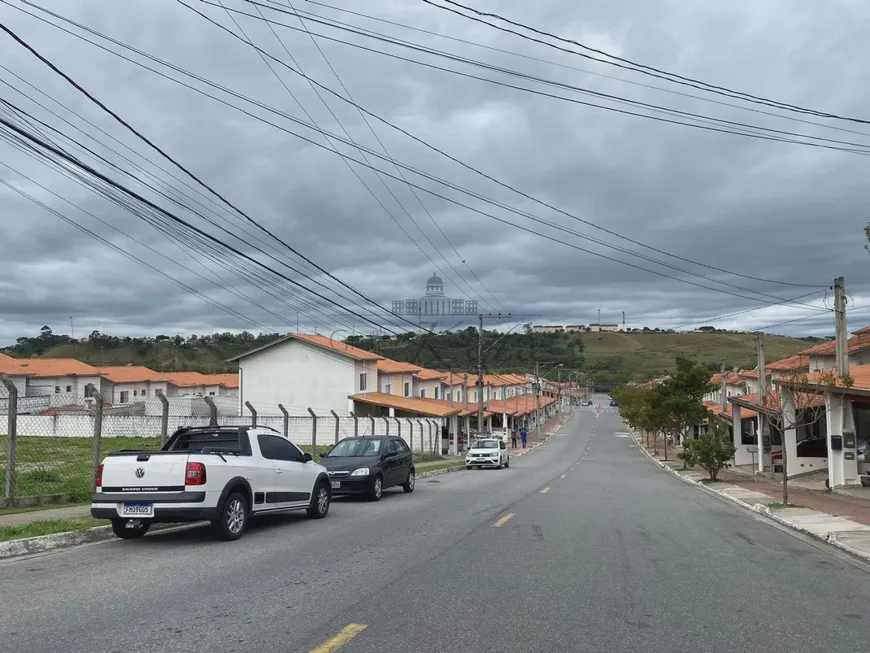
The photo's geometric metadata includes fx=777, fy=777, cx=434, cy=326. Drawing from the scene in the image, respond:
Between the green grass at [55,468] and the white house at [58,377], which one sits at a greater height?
the white house at [58,377]

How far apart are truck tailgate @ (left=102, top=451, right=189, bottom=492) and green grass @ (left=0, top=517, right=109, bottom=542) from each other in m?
1.09

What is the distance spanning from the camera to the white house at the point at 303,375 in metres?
50.7

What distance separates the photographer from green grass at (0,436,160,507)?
16.0 meters

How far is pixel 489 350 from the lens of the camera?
68438 millimetres

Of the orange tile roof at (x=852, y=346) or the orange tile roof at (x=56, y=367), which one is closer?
the orange tile roof at (x=852, y=346)

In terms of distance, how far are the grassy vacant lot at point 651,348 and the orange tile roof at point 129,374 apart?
9055 cm

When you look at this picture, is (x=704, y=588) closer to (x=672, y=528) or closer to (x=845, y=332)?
(x=672, y=528)

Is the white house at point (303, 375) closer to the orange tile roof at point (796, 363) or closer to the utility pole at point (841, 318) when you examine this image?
the orange tile roof at point (796, 363)

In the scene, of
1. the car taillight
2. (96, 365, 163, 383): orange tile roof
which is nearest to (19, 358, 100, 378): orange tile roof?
(96, 365, 163, 383): orange tile roof

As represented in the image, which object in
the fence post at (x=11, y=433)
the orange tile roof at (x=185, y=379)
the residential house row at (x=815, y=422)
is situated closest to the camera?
the fence post at (x=11, y=433)

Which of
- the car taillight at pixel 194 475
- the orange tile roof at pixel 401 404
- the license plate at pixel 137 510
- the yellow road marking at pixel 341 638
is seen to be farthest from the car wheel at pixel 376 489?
the orange tile roof at pixel 401 404

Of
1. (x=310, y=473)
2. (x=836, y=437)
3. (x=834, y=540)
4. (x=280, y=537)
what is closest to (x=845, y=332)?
(x=836, y=437)

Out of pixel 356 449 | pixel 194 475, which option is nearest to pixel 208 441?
pixel 194 475

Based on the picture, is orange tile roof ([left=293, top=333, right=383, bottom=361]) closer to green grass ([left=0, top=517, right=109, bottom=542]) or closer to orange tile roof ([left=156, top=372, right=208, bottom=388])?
orange tile roof ([left=156, top=372, right=208, bottom=388])
